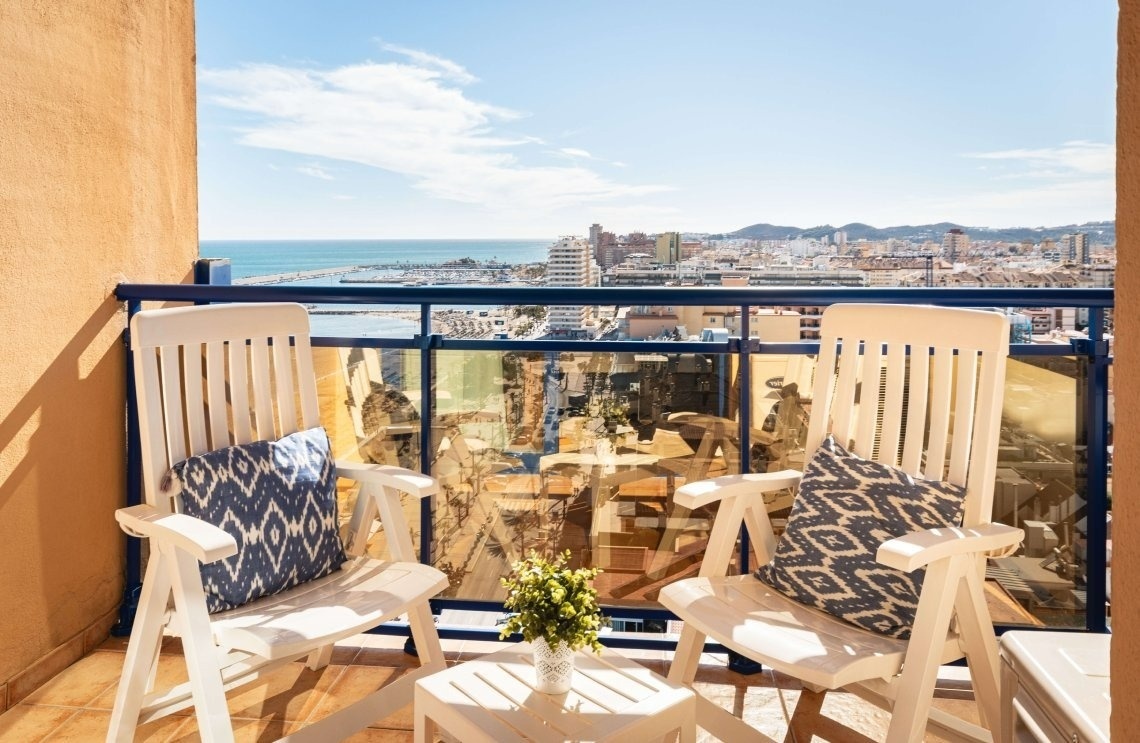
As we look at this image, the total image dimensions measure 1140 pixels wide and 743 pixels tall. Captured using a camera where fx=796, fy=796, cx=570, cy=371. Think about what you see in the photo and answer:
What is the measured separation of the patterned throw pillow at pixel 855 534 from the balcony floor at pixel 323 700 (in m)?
0.44

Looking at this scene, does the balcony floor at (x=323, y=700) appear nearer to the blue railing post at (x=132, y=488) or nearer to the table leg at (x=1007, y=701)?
the blue railing post at (x=132, y=488)

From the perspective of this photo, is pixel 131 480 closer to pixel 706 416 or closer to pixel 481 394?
pixel 481 394

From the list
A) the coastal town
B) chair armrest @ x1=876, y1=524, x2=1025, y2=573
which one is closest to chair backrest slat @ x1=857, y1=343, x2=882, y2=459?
the coastal town

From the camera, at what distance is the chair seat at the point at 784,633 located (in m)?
1.58

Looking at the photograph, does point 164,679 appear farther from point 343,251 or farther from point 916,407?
point 343,251

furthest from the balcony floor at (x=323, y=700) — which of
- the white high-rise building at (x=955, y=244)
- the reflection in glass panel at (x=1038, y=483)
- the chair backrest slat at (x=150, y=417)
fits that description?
the white high-rise building at (x=955, y=244)

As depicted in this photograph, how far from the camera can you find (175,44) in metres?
2.99

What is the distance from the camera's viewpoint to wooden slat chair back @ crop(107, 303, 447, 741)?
1657 millimetres

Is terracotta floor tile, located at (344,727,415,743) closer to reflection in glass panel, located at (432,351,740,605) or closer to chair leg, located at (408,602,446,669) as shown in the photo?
chair leg, located at (408,602,446,669)

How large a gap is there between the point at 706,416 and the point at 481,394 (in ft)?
2.36

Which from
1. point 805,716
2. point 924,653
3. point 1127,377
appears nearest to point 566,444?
point 805,716

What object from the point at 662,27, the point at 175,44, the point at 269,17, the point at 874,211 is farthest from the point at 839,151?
the point at 175,44

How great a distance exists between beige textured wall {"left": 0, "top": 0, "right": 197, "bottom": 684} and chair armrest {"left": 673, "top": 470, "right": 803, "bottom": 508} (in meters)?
1.84

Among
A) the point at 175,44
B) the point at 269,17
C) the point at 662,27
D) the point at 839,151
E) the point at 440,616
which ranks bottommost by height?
the point at 440,616
